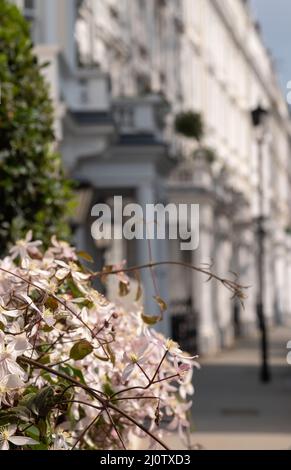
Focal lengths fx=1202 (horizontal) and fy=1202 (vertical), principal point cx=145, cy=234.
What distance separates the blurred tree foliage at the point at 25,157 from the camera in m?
8.24

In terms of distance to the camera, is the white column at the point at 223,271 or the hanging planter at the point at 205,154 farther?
the white column at the point at 223,271

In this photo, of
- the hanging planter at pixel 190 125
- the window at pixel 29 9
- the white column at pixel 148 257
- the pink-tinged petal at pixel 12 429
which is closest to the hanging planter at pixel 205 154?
the hanging planter at pixel 190 125

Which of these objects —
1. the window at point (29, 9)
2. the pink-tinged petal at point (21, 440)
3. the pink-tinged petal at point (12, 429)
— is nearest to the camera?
the pink-tinged petal at point (21, 440)

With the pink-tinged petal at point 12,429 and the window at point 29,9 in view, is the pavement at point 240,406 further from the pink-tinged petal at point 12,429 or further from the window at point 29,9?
the window at point 29,9

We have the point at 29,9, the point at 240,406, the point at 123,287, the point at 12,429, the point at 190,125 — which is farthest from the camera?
the point at 190,125

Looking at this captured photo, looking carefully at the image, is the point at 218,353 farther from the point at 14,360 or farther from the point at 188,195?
the point at 14,360

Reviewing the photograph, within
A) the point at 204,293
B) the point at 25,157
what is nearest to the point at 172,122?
the point at 204,293

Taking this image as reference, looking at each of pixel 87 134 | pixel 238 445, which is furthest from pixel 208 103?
pixel 238 445

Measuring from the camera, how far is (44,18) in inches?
686

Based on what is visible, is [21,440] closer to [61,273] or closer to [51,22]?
[61,273]

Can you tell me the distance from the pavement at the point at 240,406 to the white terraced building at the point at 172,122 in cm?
149

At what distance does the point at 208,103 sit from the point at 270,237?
13.8 m

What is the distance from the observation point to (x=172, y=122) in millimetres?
36281

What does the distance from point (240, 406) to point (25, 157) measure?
35.0ft
